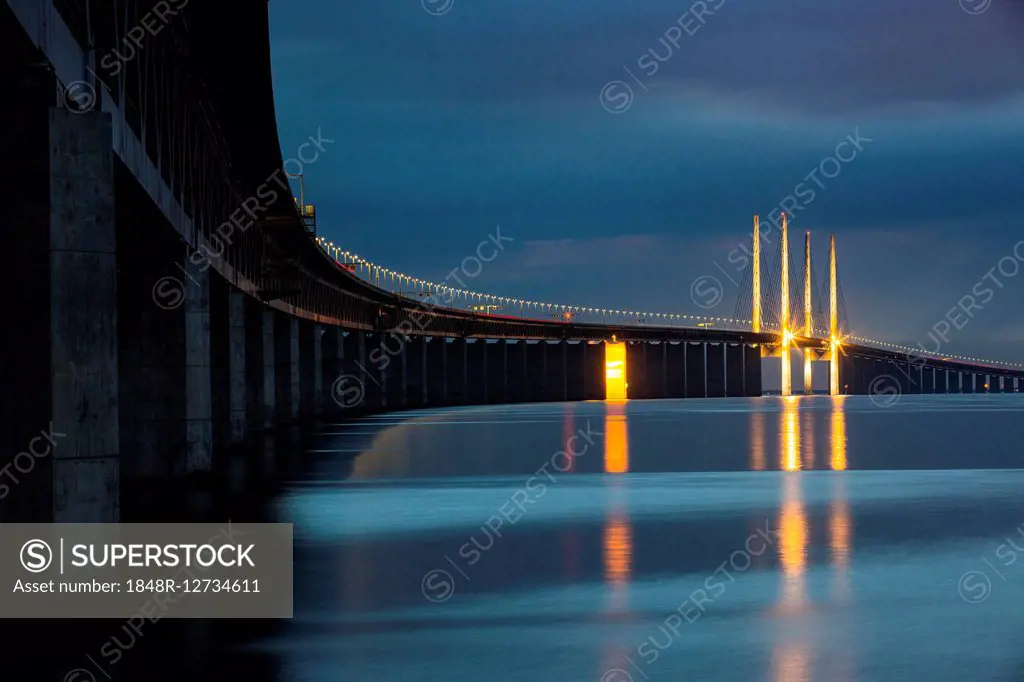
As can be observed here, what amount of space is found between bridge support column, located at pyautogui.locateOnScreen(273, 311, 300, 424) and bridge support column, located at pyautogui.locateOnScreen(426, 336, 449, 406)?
75333 mm

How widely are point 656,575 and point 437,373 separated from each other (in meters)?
Answer: 148

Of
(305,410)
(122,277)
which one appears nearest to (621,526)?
(122,277)

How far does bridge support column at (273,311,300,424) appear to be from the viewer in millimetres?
85312

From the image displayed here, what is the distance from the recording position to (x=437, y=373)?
16688 centimetres

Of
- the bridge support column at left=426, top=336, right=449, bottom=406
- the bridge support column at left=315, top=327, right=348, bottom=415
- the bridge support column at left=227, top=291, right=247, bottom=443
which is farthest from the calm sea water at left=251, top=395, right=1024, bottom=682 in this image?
the bridge support column at left=426, top=336, right=449, bottom=406

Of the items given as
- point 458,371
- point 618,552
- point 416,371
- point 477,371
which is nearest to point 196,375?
point 618,552

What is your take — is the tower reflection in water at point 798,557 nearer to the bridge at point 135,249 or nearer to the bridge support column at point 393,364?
the bridge at point 135,249

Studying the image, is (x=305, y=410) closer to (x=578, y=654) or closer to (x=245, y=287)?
(x=245, y=287)

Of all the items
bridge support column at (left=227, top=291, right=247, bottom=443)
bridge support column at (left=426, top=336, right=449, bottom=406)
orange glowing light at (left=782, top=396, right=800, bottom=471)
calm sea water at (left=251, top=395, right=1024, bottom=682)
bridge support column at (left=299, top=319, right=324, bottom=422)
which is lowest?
calm sea water at (left=251, top=395, right=1024, bottom=682)

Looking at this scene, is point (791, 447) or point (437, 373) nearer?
point (791, 447)

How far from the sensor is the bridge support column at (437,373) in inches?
6427

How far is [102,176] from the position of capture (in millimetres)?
19719

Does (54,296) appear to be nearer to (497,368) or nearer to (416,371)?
(416,371)

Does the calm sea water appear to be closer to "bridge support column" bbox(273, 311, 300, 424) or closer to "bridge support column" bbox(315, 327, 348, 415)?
"bridge support column" bbox(273, 311, 300, 424)
